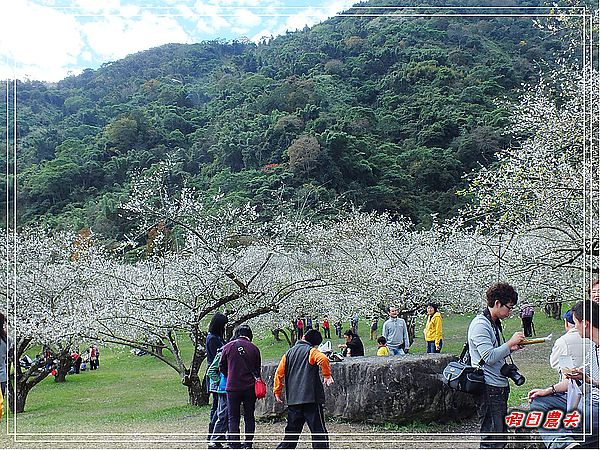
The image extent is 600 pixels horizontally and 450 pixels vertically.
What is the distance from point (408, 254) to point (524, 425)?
6.16m

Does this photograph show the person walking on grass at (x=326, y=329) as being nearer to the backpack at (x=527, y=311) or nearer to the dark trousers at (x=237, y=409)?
the backpack at (x=527, y=311)

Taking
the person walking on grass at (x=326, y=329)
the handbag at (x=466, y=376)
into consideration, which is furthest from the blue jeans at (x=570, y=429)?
the person walking on grass at (x=326, y=329)

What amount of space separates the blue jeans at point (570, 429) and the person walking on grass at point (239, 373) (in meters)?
1.75

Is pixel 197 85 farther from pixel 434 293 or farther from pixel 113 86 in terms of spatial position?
pixel 434 293

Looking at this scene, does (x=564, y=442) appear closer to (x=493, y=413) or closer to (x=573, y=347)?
(x=493, y=413)

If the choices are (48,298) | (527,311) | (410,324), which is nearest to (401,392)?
(527,311)

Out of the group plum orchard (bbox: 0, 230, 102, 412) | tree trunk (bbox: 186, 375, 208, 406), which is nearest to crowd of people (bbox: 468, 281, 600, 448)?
tree trunk (bbox: 186, 375, 208, 406)

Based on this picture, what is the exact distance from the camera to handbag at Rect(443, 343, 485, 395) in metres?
3.16

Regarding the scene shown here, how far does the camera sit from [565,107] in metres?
5.73

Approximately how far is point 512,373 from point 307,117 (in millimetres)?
5709

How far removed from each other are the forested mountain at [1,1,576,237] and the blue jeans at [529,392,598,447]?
160 inches

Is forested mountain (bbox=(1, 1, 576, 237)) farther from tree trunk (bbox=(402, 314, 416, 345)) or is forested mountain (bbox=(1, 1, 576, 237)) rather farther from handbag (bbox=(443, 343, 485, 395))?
handbag (bbox=(443, 343, 485, 395))

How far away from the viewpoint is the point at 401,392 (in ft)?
14.9

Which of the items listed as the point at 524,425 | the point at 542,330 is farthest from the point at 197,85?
the point at 524,425
